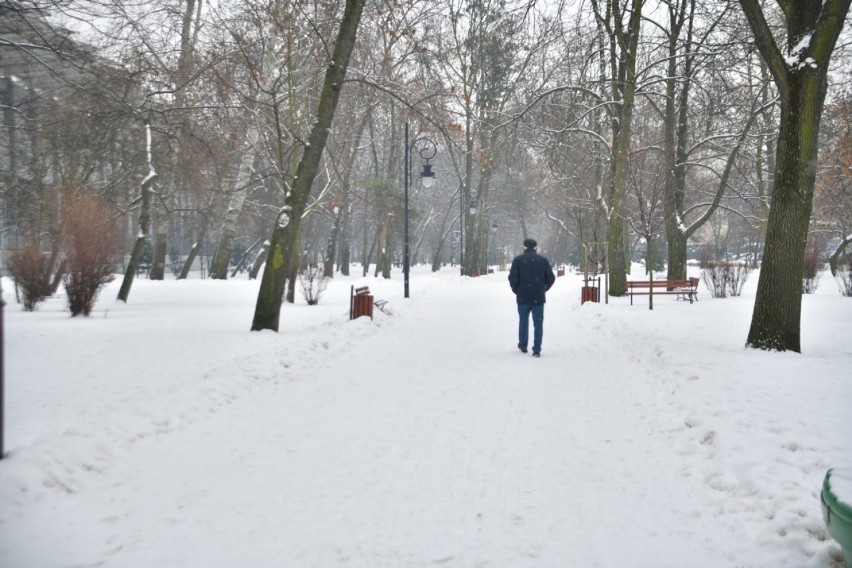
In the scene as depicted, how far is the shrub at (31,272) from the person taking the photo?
12.6 metres

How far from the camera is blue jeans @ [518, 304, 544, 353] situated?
874cm

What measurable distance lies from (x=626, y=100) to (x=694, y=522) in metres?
15.6

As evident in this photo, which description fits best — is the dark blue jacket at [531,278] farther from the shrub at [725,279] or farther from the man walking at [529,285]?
the shrub at [725,279]

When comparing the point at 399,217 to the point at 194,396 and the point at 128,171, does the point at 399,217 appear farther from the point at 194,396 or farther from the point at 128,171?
the point at 194,396

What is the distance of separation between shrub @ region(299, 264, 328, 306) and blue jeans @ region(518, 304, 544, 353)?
359 inches

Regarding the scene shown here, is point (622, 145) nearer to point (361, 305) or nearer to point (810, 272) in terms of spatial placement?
point (361, 305)

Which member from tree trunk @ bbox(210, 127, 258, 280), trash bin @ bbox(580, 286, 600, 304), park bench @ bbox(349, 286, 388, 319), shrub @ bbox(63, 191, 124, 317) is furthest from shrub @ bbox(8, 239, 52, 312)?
trash bin @ bbox(580, 286, 600, 304)

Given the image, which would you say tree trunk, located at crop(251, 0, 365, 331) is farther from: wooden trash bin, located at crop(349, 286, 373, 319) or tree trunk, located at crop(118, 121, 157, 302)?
tree trunk, located at crop(118, 121, 157, 302)

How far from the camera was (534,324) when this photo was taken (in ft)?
28.8

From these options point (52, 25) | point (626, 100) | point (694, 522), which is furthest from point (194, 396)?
point (626, 100)

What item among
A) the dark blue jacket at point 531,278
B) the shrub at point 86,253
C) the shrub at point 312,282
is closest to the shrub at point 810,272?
the dark blue jacket at point 531,278

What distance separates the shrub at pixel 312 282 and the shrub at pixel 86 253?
17.4ft

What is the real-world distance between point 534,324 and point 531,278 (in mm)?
774

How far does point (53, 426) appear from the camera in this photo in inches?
176
